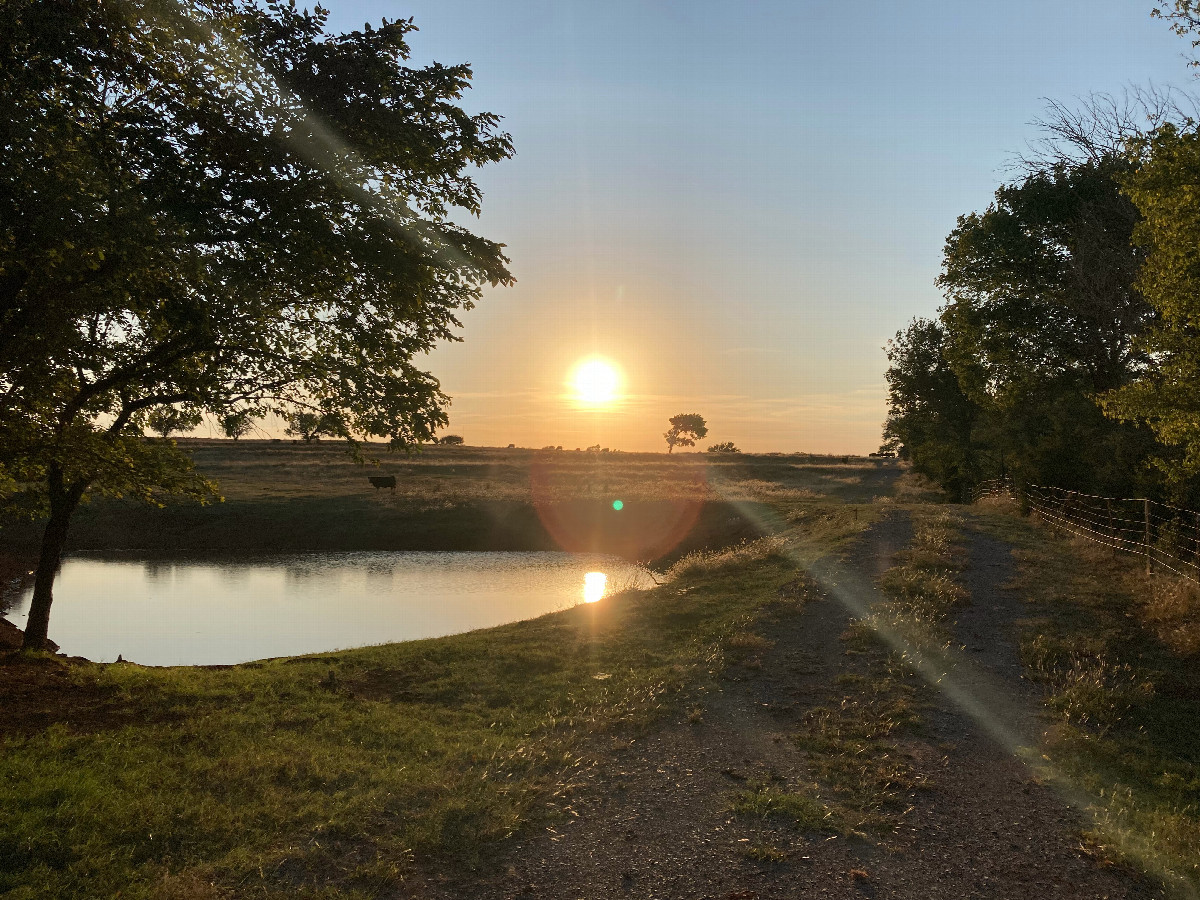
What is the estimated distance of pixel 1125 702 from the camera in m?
11.6

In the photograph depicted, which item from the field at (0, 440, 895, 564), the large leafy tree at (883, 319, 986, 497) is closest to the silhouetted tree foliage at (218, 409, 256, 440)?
the field at (0, 440, 895, 564)

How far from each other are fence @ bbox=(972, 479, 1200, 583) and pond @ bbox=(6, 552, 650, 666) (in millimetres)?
15869

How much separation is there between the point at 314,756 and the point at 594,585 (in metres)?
24.2

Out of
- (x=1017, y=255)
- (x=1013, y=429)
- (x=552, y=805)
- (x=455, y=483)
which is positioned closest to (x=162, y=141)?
(x=552, y=805)

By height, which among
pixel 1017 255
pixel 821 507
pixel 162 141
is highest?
pixel 1017 255

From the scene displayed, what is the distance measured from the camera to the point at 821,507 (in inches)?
1716

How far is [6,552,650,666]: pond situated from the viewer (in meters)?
23.2

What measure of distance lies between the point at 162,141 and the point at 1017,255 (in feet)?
105

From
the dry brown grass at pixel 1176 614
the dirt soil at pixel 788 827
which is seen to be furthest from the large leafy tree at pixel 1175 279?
the dirt soil at pixel 788 827

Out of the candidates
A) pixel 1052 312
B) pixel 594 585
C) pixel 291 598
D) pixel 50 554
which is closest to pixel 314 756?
pixel 50 554

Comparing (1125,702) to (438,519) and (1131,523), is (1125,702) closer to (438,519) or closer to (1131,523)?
(1131,523)

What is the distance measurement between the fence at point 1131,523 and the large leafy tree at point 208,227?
1748cm

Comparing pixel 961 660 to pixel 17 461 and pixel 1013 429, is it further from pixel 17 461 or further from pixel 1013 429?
pixel 1013 429

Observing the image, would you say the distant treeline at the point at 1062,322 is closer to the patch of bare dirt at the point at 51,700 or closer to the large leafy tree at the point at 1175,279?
the large leafy tree at the point at 1175,279
